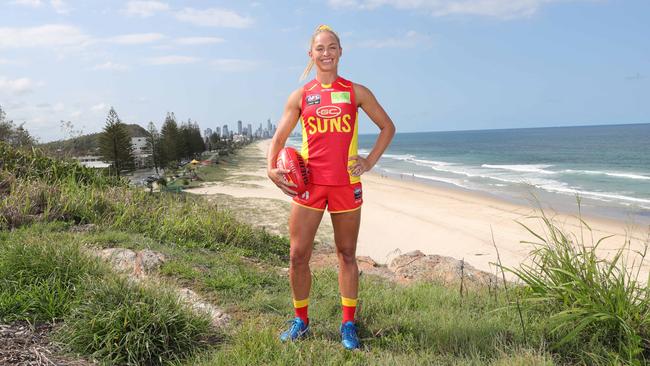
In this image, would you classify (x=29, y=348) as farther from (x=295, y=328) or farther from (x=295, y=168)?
(x=295, y=168)

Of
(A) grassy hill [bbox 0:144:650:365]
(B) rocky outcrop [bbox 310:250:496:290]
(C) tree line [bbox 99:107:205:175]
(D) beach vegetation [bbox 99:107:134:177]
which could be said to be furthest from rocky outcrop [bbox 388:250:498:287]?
(D) beach vegetation [bbox 99:107:134:177]

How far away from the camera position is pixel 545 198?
77.4ft

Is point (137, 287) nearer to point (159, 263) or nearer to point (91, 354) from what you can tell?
point (91, 354)

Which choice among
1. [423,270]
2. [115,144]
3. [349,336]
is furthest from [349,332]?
[115,144]

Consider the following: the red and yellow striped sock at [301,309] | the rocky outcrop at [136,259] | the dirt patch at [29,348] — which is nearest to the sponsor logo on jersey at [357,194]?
the red and yellow striped sock at [301,309]

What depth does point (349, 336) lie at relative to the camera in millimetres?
3209

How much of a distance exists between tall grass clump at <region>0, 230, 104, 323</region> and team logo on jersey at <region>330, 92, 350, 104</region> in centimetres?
221

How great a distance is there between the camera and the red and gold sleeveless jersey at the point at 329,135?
316 cm

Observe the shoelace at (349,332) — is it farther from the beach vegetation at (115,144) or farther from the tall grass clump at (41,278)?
the beach vegetation at (115,144)

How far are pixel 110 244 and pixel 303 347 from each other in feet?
11.1

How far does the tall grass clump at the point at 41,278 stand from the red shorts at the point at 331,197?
172 centimetres

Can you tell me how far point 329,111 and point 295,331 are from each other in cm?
155

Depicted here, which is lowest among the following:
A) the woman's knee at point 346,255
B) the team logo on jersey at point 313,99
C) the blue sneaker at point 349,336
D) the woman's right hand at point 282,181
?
the blue sneaker at point 349,336

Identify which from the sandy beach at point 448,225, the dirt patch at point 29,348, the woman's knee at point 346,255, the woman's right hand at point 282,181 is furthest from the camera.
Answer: the sandy beach at point 448,225
